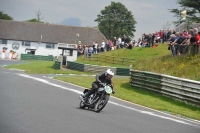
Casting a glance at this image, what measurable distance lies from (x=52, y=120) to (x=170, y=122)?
17.5 ft

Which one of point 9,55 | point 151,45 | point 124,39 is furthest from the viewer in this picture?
point 9,55

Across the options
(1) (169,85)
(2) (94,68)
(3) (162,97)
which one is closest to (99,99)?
(1) (169,85)

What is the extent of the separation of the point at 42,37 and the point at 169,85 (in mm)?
72946

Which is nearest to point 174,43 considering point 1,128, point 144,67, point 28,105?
point 144,67

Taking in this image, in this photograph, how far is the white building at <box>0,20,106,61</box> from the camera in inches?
3669

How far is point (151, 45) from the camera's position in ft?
161

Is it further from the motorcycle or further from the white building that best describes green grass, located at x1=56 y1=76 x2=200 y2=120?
the white building

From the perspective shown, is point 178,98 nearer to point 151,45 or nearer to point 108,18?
point 151,45

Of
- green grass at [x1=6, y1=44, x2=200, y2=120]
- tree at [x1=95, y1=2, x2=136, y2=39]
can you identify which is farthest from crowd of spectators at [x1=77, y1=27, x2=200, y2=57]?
tree at [x1=95, y1=2, x2=136, y2=39]

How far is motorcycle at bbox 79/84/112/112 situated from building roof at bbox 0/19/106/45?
3101 inches

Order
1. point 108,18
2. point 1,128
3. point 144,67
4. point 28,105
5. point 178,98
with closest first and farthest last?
point 1,128 < point 28,105 < point 178,98 < point 144,67 < point 108,18

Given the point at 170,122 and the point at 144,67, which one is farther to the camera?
the point at 144,67

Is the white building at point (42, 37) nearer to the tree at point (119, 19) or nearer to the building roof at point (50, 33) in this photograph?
the building roof at point (50, 33)

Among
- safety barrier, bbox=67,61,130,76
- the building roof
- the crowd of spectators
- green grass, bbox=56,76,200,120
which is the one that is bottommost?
green grass, bbox=56,76,200,120
